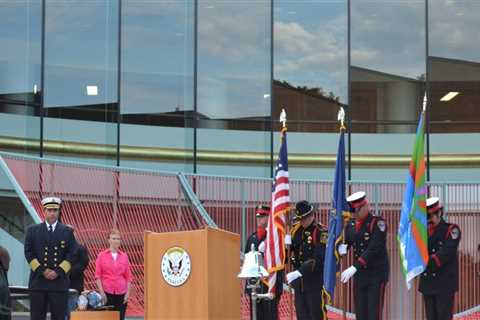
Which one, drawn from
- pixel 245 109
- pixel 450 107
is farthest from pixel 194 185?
pixel 450 107

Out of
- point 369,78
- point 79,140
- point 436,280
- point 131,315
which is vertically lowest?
point 131,315

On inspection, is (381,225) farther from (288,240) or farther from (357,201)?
(288,240)

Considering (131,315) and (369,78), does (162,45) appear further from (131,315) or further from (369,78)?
(131,315)

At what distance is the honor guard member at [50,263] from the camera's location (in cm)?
1062

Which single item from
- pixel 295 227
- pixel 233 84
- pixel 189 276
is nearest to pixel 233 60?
pixel 233 84

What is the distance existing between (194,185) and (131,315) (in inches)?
188

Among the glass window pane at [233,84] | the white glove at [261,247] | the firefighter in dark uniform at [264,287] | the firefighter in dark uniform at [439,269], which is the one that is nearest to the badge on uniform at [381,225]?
the firefighter in dark uniform at [439,269]

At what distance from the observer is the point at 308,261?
1116cm

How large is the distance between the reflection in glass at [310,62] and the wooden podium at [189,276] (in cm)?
1105

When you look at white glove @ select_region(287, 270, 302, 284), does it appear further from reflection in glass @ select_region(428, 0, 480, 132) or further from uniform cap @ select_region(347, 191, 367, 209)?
reflection in glass @ select_region(428, 0, 480, 132)

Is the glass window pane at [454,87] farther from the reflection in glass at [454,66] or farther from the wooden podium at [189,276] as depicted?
the wooden podium at [189,276]

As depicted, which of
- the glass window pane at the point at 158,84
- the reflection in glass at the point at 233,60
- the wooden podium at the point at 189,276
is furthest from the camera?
the reflection in glass at the point at 233,60

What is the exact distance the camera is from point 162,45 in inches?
826

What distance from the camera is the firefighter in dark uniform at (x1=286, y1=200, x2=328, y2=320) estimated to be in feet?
36.4
